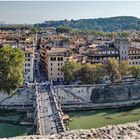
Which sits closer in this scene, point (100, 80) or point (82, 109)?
point (82, 109)

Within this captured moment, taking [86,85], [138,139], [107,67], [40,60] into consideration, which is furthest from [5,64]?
[138,139]

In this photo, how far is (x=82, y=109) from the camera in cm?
2659

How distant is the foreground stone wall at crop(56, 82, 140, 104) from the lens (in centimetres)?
2736

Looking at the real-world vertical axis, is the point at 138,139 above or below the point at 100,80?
above

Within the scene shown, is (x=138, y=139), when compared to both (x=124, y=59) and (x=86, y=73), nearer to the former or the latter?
(x=86, y=73)

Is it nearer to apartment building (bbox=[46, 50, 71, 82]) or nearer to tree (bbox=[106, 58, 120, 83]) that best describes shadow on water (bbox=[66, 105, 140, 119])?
tree (bbox=[106, 58, 120, 83])

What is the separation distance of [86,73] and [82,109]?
401 centimetres

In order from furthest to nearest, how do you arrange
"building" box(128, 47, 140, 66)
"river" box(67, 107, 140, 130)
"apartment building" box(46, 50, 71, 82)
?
"building" box(128, 47, 140, 66)
"apartment building" box(46, 50, 71, 82)
"river" box(67, 107, 140, 130)

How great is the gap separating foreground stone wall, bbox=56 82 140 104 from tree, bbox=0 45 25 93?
2.29 meters

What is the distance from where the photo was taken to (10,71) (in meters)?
27.0

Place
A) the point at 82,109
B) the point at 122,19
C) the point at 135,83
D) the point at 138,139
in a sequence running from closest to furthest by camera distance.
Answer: the point at 138,139 → the point at 82,109 → the point at 135,83 → the point at 122,19

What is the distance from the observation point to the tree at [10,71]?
26797mm

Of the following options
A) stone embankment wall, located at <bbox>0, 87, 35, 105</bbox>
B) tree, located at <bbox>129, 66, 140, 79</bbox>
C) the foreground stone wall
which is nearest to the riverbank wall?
the foreground stone wall

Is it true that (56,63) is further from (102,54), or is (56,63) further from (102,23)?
(102,23)
